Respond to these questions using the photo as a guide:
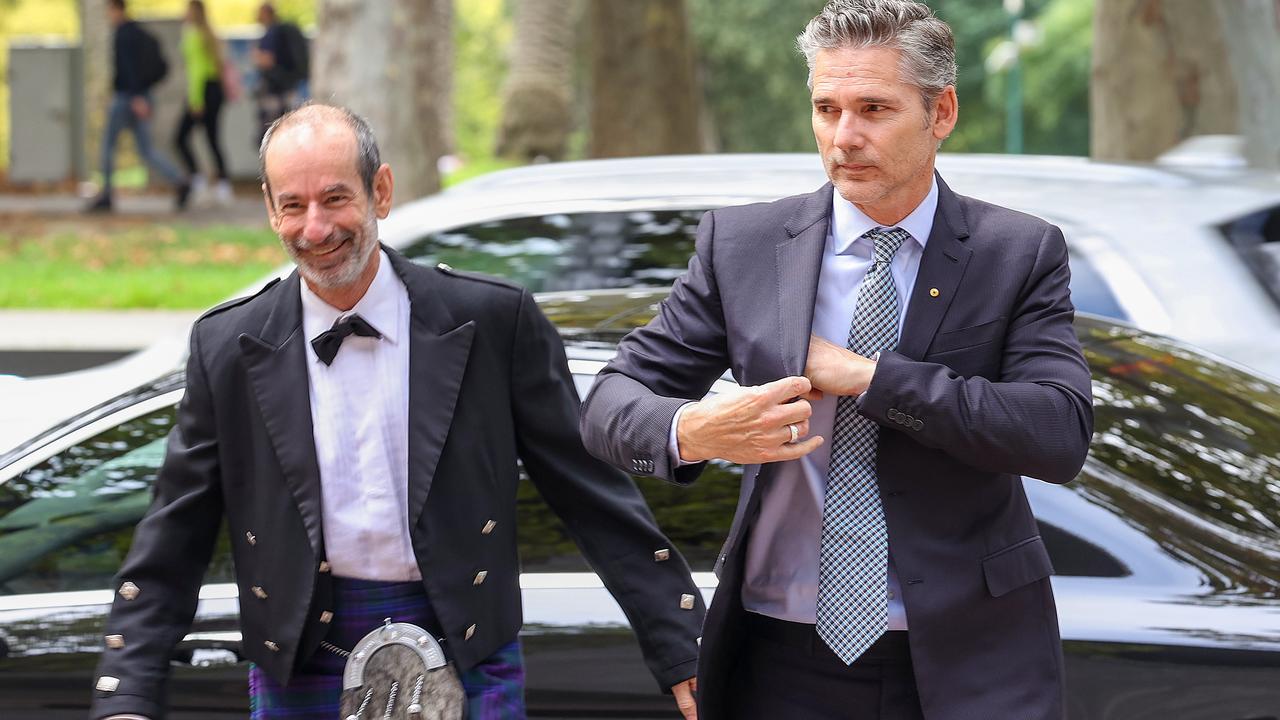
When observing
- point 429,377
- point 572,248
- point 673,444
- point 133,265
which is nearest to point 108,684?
point 429,377

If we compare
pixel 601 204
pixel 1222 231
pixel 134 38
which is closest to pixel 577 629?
pixel 601 204

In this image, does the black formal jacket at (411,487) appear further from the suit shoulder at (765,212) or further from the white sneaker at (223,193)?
the white sneaker at (223,193)

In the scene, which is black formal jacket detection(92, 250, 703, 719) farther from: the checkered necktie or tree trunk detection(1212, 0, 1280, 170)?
tree trunk detection(1212, 0, 1280, 170)

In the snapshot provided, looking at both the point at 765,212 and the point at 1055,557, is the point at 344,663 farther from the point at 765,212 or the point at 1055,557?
the point at 1055,557

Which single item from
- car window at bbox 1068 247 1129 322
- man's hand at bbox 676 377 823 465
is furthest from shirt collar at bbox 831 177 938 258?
car window at bbox 1068 247 1129 322

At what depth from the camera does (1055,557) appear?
347 cm

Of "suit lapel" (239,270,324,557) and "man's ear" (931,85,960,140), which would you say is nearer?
"man's ear" (931,85,960,140)

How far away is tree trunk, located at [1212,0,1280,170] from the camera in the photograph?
10.7 meters

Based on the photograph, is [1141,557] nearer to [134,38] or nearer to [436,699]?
[436,699]

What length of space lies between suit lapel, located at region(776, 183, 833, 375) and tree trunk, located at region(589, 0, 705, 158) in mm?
12685

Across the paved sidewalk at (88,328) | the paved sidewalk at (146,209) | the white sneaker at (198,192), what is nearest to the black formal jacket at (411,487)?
the paved sidewalk at (88,328)

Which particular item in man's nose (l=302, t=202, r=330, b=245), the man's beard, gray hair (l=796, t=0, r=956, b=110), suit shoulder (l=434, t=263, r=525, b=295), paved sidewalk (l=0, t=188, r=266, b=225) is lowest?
paved sidewalk (l=0, t=188, r=266, b=225)

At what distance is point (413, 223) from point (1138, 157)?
21.4 ft

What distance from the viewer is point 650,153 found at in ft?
48.8
